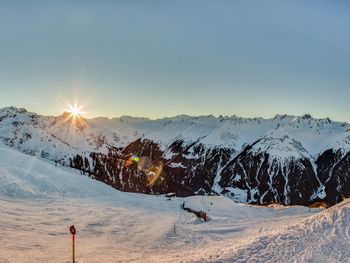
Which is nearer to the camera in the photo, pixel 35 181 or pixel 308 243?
pixel 308 243

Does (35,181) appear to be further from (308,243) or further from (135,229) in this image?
(308,243)

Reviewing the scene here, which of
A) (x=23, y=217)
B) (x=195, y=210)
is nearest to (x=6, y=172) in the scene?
(x=23, y=217)

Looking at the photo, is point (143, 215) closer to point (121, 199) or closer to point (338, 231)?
point (121, 199)

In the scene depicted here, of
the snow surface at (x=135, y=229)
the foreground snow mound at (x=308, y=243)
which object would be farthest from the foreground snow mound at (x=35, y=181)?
the foreground snow mound at (x=308, y=243)

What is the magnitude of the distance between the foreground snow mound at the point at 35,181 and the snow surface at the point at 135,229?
0.14 metres

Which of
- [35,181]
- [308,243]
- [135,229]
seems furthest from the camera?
[35,181]

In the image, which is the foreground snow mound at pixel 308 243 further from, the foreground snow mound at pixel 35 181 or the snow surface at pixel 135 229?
the foreground snow mound at pixel 35 181

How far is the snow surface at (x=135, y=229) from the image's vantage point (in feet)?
73.7

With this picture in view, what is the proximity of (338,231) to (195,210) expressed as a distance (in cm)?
3031

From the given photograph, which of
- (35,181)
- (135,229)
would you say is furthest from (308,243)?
(35,181)

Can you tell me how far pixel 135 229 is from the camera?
37.1 m

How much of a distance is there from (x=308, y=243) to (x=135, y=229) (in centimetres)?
1828

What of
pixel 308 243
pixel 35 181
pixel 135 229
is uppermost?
pixel 35 181

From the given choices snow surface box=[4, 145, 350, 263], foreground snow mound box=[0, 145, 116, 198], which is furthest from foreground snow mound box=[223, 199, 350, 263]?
foreground snow mound box=[0, 145, 116, 198]
